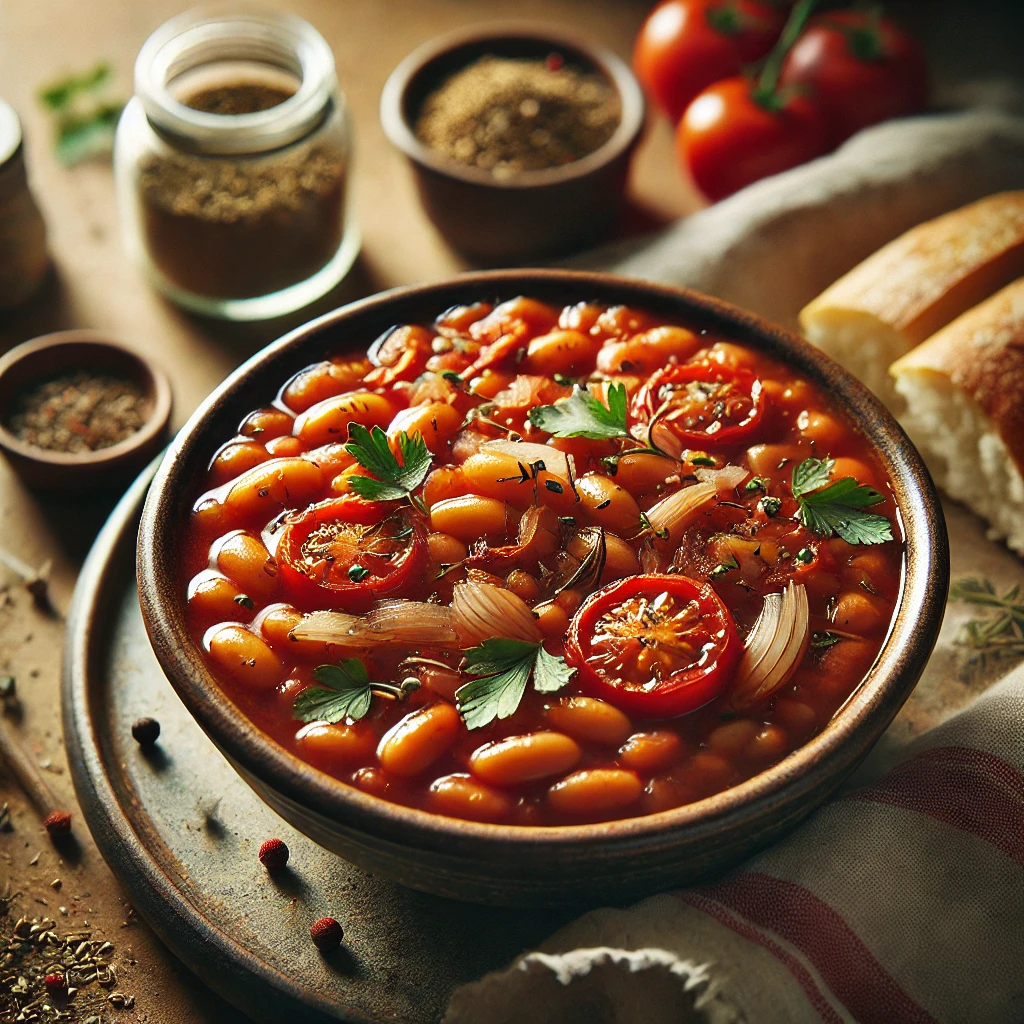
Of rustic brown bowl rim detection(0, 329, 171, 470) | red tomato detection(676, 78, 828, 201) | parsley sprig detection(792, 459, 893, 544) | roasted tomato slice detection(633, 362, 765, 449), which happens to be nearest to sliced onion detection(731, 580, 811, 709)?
parsley sprig detection(792, 459, 893, 544)

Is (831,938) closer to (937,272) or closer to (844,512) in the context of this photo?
(844,512)

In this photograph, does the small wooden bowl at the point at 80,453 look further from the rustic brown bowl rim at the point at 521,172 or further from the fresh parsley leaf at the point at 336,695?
the fresh parsley leaf at the point at 336,695

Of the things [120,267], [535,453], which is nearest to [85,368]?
[120,267]

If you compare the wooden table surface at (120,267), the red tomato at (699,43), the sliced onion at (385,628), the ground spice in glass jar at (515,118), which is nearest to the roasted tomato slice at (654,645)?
the sliced onion at (385,628)

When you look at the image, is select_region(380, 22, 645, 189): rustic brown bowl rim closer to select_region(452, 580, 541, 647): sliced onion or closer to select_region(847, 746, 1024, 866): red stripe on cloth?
select_region(452, 580, 541, 647): sliced onion

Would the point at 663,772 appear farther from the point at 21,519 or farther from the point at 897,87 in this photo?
the point at 897,87

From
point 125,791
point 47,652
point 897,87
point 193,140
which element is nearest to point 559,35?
point 897,87
